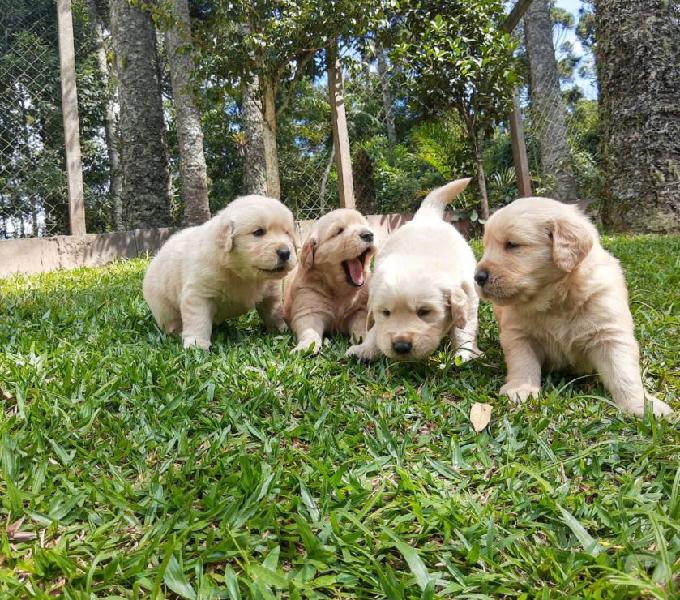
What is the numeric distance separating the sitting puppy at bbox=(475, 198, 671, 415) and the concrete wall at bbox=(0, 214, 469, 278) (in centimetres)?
427

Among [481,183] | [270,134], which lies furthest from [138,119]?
[481,183]

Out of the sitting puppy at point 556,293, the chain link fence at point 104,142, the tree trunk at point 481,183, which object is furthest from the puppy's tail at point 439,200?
the tree trunk at point 481,183

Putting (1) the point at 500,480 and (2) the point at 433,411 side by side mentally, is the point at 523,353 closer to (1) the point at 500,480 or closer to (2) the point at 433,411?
(2) the point at 433,411

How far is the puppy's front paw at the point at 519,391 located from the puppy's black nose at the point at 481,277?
475mm

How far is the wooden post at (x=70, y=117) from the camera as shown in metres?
7.95

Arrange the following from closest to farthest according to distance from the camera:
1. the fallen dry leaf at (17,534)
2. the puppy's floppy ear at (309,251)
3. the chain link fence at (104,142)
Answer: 1. the fallen dry leaf at (17,534)
2. the puppy's floppy ear at (309,251)
3. the chain link fence at (104,142)

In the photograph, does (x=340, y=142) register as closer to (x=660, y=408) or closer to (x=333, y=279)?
(x=333, y=279)

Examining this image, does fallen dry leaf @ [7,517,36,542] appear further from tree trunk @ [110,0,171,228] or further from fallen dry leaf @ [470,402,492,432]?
tree trunk @ [110,0,171,228]

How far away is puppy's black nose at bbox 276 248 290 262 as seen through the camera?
3453 millimetres

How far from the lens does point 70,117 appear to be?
810 cm

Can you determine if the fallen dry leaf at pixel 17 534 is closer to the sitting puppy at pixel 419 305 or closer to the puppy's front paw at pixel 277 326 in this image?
the sitting puppy at pixel 419 305

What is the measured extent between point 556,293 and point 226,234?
1.93 meters

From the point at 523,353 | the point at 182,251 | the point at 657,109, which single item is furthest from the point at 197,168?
the point at 523,353

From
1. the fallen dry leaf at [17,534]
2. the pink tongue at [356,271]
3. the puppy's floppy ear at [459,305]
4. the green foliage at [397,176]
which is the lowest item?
the fallen dry leaf at [17,534]
